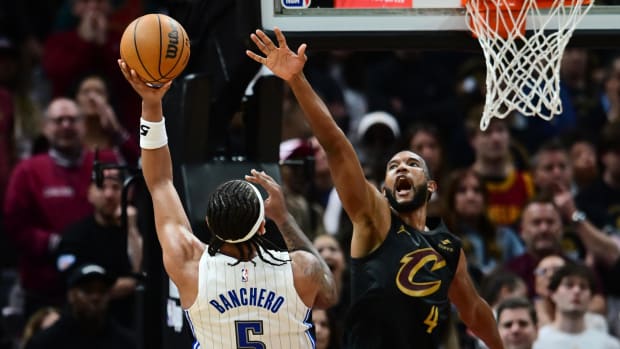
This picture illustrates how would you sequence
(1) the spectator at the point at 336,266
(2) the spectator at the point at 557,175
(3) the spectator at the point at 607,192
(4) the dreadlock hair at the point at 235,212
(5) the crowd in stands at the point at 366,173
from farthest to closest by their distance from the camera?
(3) the spectator at the point at 607,192, (2) the spectator at the point at 557,175, (1) the spectator at the point at 336,266, (5) the crowd in stands at the point at 366,173, (4) the dreadlock hair at the point at 235,212

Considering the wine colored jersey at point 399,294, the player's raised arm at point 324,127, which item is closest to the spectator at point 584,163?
the wine colored jersey at point 399,294

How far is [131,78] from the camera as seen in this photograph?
676 cm

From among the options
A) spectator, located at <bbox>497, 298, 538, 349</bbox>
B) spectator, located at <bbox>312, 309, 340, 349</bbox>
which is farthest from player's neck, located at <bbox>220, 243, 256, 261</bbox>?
spectator, located at <bbox>497, 298, 538, 349</bbox>

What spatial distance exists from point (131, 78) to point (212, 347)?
141 centimetres

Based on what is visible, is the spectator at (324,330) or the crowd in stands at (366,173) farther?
the crowd in stands at (366,173)

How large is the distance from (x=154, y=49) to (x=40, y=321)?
3861 millimetres

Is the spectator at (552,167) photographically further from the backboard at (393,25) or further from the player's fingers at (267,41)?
the player's fingers at (267,41)

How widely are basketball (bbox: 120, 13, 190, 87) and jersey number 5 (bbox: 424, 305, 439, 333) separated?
1847mm

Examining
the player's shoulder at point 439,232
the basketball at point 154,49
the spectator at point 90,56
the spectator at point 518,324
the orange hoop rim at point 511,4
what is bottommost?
the spectator at point 518,324

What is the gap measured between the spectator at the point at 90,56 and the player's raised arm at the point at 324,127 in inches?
205

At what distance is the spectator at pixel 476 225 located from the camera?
1092cm

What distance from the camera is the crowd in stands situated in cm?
980

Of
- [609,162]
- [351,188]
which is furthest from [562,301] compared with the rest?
[351,188]

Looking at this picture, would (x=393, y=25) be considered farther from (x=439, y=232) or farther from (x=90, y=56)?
(x=90, y=56)
